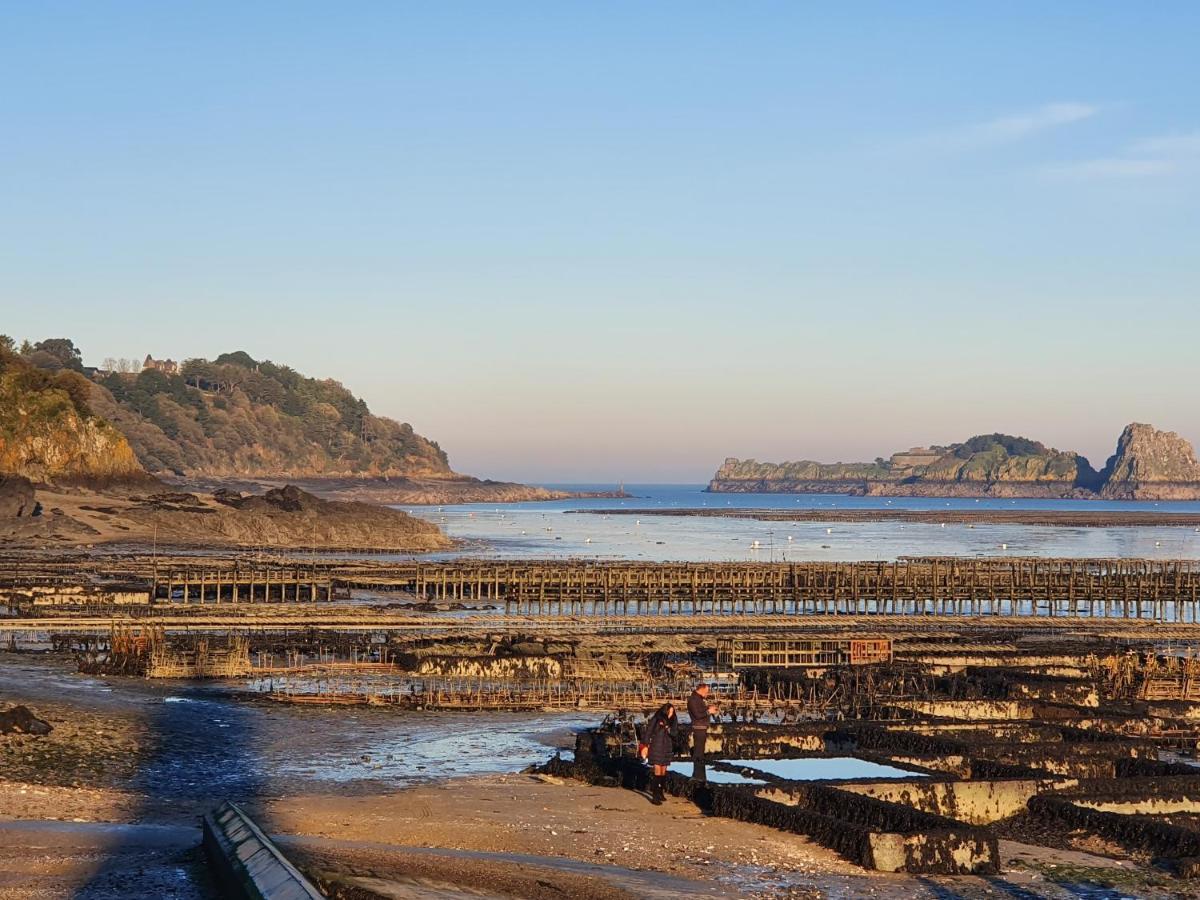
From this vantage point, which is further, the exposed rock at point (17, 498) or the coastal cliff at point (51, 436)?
the coastal cliff at point (51, 436)

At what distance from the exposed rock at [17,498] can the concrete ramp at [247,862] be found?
315ft

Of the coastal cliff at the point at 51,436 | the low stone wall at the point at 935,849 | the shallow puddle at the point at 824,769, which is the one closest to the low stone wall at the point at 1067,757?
the shallow puddle at the point at 824,769

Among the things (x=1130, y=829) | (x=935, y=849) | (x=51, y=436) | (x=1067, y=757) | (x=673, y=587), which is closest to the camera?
(x=935, y=849)

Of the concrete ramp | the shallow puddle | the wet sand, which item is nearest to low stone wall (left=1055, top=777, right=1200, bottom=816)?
the shallow puddle

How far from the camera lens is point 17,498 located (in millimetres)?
109125

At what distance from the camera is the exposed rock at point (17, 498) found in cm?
10738

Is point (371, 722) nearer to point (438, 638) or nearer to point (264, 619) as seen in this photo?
point (438, 638)

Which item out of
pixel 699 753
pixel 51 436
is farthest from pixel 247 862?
pixel 51 436

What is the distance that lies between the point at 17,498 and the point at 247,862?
101352 millimetres

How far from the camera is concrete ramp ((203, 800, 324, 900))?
14016 millimetres

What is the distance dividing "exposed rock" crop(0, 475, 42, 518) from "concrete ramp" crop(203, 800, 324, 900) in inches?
3781

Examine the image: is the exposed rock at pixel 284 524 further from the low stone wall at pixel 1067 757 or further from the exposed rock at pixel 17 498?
the low stone wall at pixel 1067 757

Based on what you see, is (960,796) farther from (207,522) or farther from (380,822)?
(207,522)

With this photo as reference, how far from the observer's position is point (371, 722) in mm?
33938
